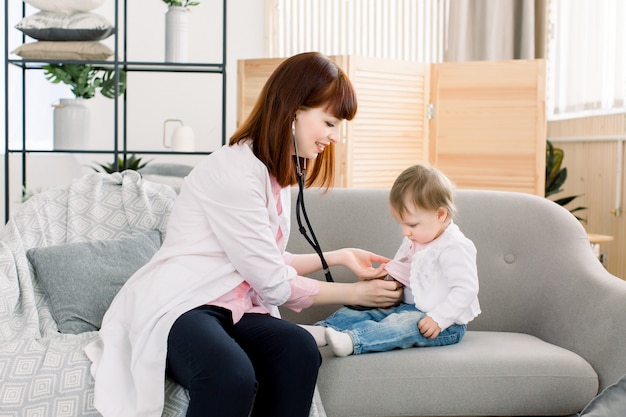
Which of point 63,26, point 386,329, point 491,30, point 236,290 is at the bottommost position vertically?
point 386,329

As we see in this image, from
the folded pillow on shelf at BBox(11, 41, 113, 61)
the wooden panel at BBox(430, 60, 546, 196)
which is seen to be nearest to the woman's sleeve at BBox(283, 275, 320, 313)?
the folded pillow on shelf at BBox(11, 41, 113, 61)

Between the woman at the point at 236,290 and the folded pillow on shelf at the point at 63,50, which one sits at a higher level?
the folded pillow on shelf at the point at 63,50

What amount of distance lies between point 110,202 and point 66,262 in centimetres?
30

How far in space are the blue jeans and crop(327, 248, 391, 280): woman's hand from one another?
0.09m

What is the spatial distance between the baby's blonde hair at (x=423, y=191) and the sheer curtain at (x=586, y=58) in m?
2.27

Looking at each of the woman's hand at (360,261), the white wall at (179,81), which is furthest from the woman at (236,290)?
the white wall at (179,81)

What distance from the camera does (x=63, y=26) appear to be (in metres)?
3.49

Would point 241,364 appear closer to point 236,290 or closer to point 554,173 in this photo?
point 236,290

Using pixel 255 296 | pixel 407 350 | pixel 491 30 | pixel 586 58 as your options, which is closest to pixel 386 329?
pixel 407 350

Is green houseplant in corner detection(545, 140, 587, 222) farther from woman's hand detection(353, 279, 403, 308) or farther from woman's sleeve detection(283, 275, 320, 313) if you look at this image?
woman's sleeve detection(283, 275, 320, 313)

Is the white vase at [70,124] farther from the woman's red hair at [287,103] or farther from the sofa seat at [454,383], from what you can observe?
the sofa seat at [454,383]

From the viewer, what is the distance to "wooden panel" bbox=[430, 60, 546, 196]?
3.84 m

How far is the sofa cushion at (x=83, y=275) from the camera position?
2053 mm

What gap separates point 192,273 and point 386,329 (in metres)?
0.50
